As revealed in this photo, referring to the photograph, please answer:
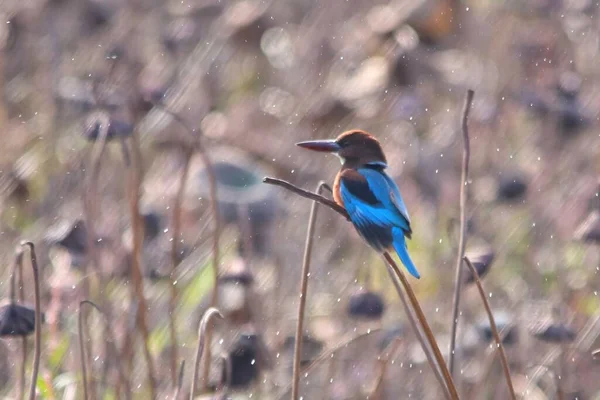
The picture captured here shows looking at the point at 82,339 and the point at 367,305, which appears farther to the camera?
the point at 367,305

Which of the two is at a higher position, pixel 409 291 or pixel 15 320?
pixel 409 291

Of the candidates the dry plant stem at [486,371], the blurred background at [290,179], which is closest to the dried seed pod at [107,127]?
the blurred background at [290,179]

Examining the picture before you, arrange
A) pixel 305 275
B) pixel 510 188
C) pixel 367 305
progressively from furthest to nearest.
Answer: pixel 510 188 → pixel 367 305 → pixel 305 275

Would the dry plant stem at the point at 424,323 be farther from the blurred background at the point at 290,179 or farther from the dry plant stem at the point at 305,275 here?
the blurred background at the point at 290,179

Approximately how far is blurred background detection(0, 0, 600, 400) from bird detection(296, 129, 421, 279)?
0.46 metres

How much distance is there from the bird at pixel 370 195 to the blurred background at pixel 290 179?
46cm

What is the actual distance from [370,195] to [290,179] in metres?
1.96

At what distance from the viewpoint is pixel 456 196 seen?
13.5ft

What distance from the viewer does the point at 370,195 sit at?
192 cm

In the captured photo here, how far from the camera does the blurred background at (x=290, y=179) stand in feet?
9.22

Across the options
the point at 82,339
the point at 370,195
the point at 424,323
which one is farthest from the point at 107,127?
the point at 424,323

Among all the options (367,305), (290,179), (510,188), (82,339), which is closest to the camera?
(82,339)

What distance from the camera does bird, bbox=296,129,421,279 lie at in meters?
1.82

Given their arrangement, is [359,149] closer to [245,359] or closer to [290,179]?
[245,359]
